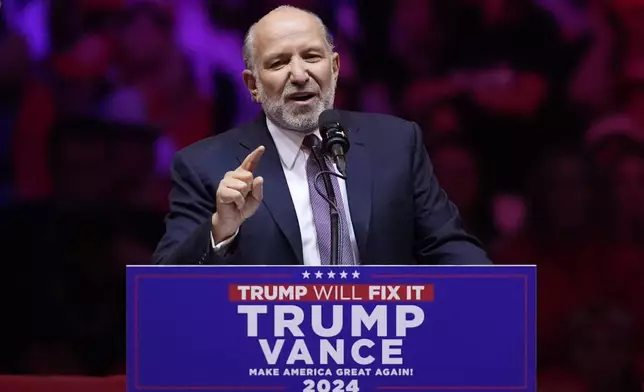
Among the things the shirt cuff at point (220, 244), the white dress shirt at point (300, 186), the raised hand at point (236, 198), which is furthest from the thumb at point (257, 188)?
the white dress shirt at point (300, 186)

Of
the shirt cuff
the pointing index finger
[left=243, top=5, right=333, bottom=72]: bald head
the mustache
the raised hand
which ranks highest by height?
[left=243, top=5, right=333, bottom=72]: bald head

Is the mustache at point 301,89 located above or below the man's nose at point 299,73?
below

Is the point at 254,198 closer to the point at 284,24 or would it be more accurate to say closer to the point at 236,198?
the point at 236,198

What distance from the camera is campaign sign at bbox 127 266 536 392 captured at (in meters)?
1.44

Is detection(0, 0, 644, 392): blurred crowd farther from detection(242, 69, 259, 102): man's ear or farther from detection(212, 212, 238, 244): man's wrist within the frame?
detection(212, 212, 238, 244): man's wrist

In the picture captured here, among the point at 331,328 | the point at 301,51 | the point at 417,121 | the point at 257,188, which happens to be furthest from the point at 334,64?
the point at 417,121

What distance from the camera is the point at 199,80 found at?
3.28m

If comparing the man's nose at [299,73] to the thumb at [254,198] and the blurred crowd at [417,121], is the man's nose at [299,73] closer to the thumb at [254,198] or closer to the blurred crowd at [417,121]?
the thumb at [254,198]

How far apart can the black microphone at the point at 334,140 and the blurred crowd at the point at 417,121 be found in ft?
5.03

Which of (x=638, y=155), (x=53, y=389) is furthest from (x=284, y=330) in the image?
(x=638, y=155)

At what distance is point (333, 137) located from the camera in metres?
1.67

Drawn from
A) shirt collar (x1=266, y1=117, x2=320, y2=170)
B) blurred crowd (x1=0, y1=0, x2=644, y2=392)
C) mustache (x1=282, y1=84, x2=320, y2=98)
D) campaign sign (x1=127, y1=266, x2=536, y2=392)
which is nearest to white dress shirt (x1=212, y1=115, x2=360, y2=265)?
shirt collar (x1=266, y1=117, x2=320, y2=170)

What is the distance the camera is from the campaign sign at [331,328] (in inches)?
56.9

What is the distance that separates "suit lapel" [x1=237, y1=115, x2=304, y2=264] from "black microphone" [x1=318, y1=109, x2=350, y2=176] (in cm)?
32
